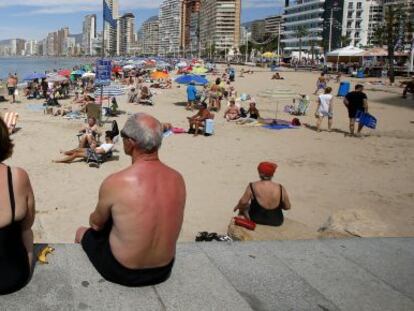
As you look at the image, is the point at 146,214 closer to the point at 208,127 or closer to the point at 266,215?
the point at 266,215

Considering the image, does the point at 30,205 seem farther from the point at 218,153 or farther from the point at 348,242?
the point at 218,153

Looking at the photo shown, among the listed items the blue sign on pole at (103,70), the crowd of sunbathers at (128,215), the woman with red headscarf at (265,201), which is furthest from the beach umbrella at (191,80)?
the crowd of sunbathers at (128,215)

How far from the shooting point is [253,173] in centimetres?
893

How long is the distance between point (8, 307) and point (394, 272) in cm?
261

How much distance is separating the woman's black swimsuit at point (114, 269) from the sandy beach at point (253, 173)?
8.27 ft

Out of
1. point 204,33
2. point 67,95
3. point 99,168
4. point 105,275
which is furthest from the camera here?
point 204,33

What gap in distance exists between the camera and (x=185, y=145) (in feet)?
37.6

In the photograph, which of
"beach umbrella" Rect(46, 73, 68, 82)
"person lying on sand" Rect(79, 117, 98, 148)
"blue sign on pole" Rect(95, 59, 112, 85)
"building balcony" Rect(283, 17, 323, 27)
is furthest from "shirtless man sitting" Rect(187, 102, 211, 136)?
"building balcony" Rect(283, 17, 323, 27)

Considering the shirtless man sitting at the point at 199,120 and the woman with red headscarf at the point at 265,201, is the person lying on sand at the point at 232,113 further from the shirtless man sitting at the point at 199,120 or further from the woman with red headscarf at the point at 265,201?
the woman with red headscarf at the point at 265,201

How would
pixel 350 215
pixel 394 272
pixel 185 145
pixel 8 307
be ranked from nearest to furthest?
pixel 8 307
pixel 394 272
pixel 350 215
pixel 185 145

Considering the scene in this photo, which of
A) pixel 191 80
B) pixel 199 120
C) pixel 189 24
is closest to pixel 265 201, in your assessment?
pixel 199 120

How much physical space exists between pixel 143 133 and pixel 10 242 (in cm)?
91

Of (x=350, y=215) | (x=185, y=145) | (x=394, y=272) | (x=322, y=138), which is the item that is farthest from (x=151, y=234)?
(x=322, y=138)

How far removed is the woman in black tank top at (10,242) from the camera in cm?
231
